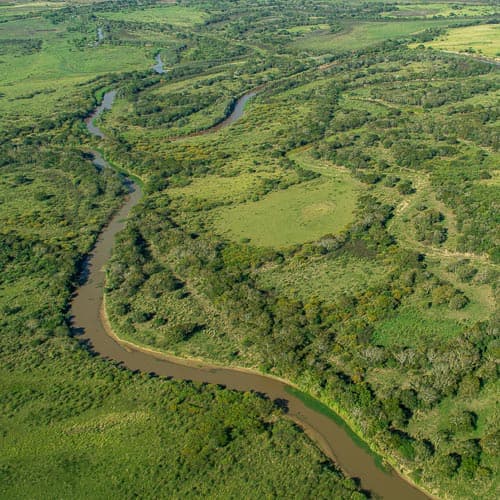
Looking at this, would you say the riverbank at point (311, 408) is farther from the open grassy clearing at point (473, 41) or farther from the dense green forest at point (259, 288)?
the open grassy clearing at point (473, 41)

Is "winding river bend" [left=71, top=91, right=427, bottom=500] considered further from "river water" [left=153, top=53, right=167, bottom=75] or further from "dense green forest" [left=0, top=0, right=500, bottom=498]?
"river water" [left=153, top=53, right=167, bottom=75]

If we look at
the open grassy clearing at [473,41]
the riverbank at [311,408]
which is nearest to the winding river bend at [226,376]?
the riverbank at [311,408]

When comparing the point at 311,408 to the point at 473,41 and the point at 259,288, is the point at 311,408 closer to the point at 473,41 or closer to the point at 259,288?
the point at 259,288

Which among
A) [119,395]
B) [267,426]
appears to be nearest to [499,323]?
[267,426]

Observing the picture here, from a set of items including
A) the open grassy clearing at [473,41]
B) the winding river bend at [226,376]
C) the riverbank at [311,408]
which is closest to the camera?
the winding river bend at [226,376]

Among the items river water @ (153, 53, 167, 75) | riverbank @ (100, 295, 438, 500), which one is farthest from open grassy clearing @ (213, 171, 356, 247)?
river water @ (153, 53, 167, 75)

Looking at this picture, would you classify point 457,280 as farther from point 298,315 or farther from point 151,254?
point 151,254

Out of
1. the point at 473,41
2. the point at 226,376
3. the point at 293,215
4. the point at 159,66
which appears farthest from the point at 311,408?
the point at 473,41
